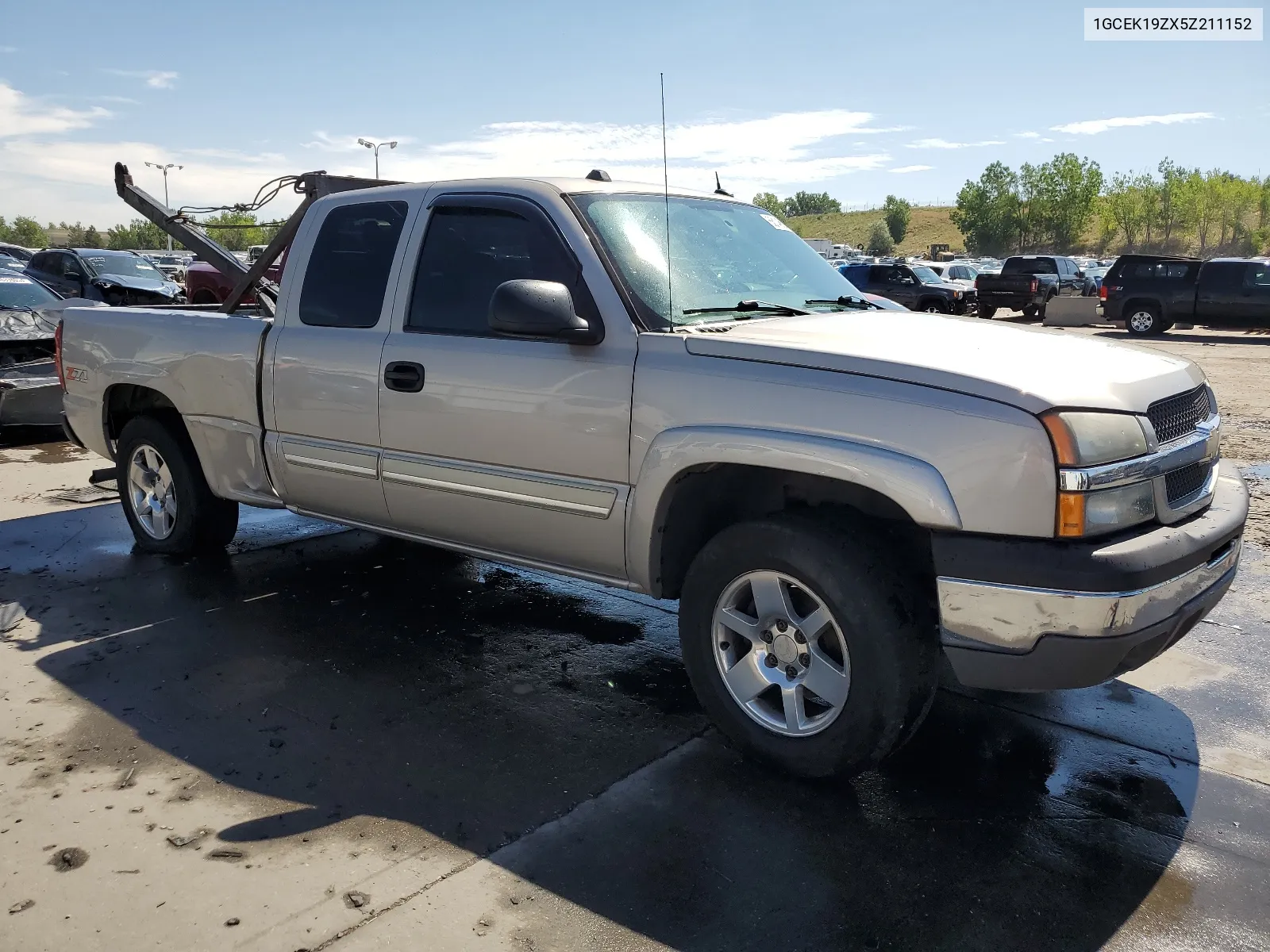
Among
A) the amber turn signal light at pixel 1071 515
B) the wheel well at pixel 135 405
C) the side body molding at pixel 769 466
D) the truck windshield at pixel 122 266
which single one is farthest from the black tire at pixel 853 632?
the truck windshield at pixel 122 266

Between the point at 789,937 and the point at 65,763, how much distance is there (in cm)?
258

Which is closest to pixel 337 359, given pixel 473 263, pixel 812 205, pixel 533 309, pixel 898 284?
pixel 473 263

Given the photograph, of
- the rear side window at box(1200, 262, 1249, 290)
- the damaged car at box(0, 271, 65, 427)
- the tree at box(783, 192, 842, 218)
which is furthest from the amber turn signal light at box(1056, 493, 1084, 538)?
the tree at box(783, 192, 842, 218)

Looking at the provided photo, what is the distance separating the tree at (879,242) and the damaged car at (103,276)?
99.6m

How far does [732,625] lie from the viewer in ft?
11.4

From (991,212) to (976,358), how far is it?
407 feet

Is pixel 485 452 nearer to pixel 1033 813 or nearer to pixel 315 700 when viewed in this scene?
pixel 315 700

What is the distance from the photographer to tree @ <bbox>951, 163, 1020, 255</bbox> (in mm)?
115250

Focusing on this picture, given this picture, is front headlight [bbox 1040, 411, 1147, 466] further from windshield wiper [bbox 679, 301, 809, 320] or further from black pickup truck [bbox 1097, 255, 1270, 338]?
black pickup truck [bbox 1097, 255, 1270, 338]

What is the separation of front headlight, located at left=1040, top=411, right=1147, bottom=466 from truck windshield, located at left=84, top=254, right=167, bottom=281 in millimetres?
21085

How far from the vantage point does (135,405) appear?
589 cm

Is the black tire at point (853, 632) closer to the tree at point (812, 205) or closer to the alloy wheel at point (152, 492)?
the alloy wheel at point (152, 492)

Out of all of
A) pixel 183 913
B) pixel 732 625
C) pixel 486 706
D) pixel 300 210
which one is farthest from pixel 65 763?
pixel 300 210

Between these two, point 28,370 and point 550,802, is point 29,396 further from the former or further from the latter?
→ point 550,802
